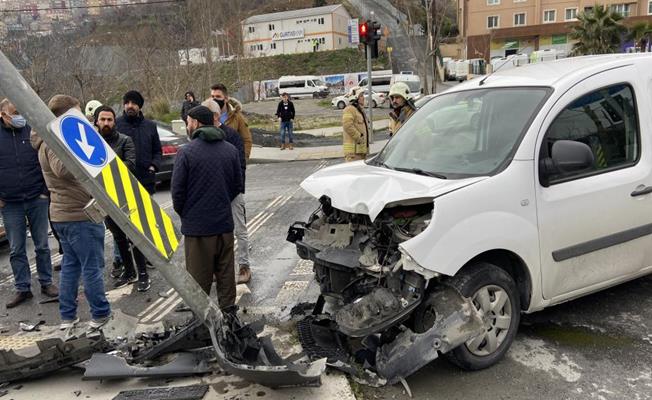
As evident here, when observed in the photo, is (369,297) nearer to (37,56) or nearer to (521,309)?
(521,309)

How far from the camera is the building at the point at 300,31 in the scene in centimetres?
7212

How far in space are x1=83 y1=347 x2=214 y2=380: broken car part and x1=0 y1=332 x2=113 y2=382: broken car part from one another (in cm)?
17

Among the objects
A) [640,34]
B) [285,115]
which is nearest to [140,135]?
[285,115]

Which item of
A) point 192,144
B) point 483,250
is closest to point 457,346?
point 483,250

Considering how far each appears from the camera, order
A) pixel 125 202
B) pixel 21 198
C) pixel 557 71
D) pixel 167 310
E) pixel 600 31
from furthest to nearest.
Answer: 1. pixel 600 31
2. pixel 21 198
3. pixel 167 310
4. pixel 557 71
5. pixel 125 202

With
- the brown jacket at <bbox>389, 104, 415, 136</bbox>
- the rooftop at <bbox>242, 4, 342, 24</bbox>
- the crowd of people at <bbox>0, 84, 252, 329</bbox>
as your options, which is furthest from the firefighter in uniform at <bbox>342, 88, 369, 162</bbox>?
the rooftop at <bbox>242, 4, 342, 24</bbox>

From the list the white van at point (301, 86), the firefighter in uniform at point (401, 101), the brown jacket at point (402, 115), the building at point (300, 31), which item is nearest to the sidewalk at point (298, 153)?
the brown jacket at point (402, 115)

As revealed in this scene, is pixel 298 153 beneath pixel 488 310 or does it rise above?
beneath

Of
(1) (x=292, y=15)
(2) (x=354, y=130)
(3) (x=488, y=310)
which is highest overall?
(1) (x=292, y=15)

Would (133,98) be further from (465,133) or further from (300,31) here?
(300,31)

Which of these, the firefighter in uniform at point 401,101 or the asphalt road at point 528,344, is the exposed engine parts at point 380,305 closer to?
the asphalt road at point 528,344

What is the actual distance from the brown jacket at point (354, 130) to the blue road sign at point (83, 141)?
5.43 metres

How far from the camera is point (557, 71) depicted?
4.01 m

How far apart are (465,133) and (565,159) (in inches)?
32.2
